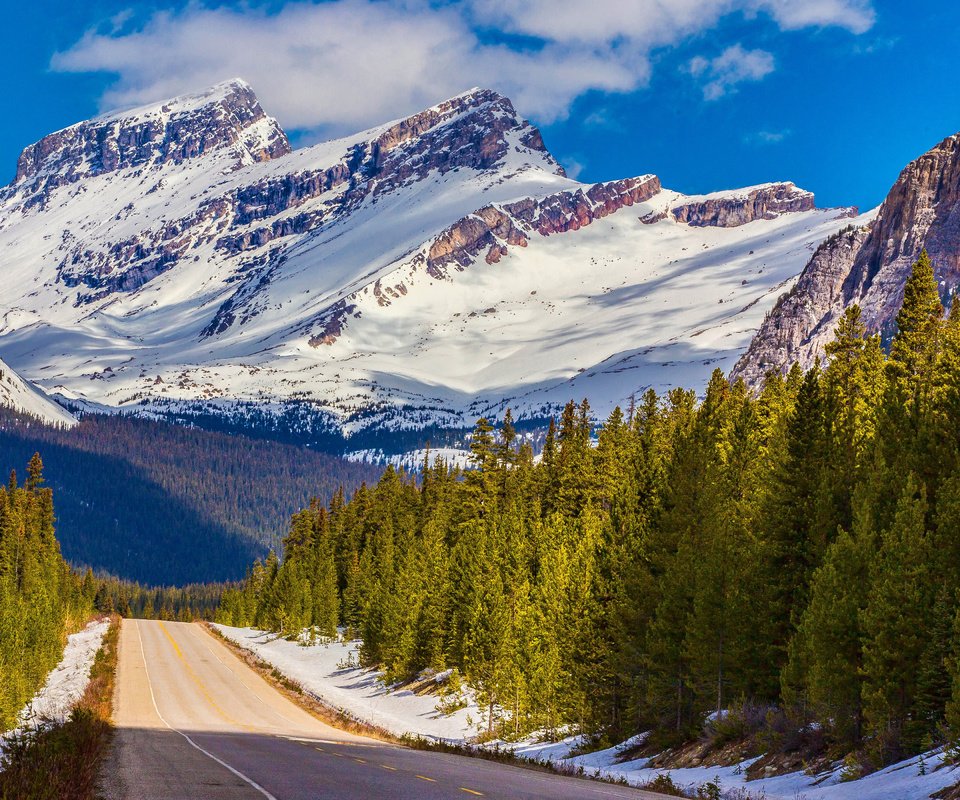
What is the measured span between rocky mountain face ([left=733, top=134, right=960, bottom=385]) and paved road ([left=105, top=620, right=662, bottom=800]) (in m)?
80.4

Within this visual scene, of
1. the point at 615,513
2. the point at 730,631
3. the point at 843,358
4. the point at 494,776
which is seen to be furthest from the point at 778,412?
the point at 494,776

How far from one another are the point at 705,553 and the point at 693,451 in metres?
5.24

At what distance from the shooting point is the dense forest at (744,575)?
28781 mm

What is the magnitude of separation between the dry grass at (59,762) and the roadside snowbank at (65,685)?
2007 mm

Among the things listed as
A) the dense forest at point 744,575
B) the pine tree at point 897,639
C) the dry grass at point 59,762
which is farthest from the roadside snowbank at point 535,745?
the dry grass at point 59,762

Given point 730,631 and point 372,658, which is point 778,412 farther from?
point 372,658

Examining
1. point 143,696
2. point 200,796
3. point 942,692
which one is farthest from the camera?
point 143,696

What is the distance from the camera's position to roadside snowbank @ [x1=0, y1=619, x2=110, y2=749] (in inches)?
1817

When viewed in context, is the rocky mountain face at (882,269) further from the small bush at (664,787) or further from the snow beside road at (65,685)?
the small bush at (664,787)

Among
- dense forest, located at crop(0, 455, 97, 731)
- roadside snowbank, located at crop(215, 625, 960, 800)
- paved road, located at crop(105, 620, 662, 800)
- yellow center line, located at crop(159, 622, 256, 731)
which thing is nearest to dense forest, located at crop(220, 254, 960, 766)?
roadside snowbank, located at crop(215, 625, 960, 800)

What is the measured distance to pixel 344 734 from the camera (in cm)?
4788

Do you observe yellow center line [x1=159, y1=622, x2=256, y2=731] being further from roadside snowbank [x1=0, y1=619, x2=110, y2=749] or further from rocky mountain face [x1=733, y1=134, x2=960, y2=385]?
rocky mountain face [x1=733, y1=134, x2=960, y2=385]

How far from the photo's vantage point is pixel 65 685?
6569 cm

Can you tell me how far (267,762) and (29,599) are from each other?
56996 millimetres
